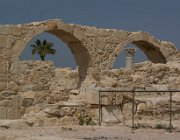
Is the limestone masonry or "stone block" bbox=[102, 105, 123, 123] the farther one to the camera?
the limestone masonry

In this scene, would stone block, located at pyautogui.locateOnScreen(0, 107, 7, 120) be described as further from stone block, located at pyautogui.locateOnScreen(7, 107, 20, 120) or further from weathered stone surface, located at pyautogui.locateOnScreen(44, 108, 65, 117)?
weathered stone surface, located at pyautogui.locateOnScreen(44, 108, 65, 117)

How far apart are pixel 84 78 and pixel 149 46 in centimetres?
391

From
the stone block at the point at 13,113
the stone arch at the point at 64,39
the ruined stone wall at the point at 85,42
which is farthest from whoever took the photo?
the stone arch at the point at 64,39

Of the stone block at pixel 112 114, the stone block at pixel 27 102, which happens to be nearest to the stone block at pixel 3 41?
the stone block at pixel 27 102

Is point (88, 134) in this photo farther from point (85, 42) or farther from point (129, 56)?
point (129, 56)

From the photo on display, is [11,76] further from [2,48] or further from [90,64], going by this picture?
[90,64]

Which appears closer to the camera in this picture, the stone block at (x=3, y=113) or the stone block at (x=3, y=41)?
the stone block at (x=3, y=113)

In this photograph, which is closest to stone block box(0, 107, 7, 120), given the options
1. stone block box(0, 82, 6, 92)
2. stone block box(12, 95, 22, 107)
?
stone block box(12, 95, 22, 107)

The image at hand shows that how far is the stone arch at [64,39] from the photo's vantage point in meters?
15.0

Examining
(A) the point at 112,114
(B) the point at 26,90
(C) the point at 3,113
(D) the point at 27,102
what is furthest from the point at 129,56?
(A) the point at 112,114

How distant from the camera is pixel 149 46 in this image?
19281mm

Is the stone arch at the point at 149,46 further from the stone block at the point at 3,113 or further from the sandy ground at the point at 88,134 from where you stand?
the sandy ground at the point at 88,134

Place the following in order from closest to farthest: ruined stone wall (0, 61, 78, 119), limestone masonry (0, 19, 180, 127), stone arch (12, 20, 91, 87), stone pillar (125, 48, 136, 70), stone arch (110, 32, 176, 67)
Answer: limestone masonry (0, 19, 180, 127) < ruined stone wall (0, 61, 78, 119) < stone arch (12, 20, 91, 87) < stone arch (110, 32, 176, 67) < stone pillar (125, 48, 136, 70)

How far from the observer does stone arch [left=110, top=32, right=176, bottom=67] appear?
17.7 meters
